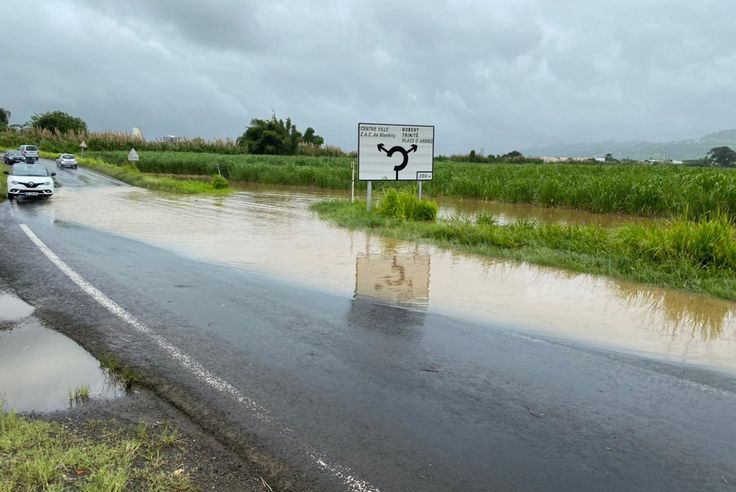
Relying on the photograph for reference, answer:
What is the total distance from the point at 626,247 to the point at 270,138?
200 ft

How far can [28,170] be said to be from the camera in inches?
892

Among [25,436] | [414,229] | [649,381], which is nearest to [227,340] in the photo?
[25,436]

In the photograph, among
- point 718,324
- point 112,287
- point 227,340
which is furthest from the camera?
point 112,287

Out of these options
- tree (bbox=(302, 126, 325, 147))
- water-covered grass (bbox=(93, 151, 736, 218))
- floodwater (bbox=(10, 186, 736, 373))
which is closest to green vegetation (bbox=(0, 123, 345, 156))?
tree (bbox=(302, 126, 325, 147))

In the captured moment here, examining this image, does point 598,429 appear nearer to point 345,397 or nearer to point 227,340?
point 345,397

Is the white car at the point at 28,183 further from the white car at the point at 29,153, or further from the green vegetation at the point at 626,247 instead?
the white car at the point at 29,153

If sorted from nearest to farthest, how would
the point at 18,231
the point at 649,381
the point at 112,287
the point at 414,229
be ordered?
the point at 649,381, the point at 112,287, the point at 18,231, the point at 414,229

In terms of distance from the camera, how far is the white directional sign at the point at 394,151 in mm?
17031

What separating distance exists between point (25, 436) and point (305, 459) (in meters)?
1.79

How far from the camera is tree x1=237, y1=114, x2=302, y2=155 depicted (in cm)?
6812

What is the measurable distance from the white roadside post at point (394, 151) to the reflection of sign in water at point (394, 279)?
20.0 feet

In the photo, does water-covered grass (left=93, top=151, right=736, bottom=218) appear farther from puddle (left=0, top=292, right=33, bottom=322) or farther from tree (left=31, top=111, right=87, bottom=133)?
tree (left=31, top=111, right=87, bottom=133)

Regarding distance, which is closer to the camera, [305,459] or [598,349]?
[305,459]

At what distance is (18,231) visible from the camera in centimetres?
1333
